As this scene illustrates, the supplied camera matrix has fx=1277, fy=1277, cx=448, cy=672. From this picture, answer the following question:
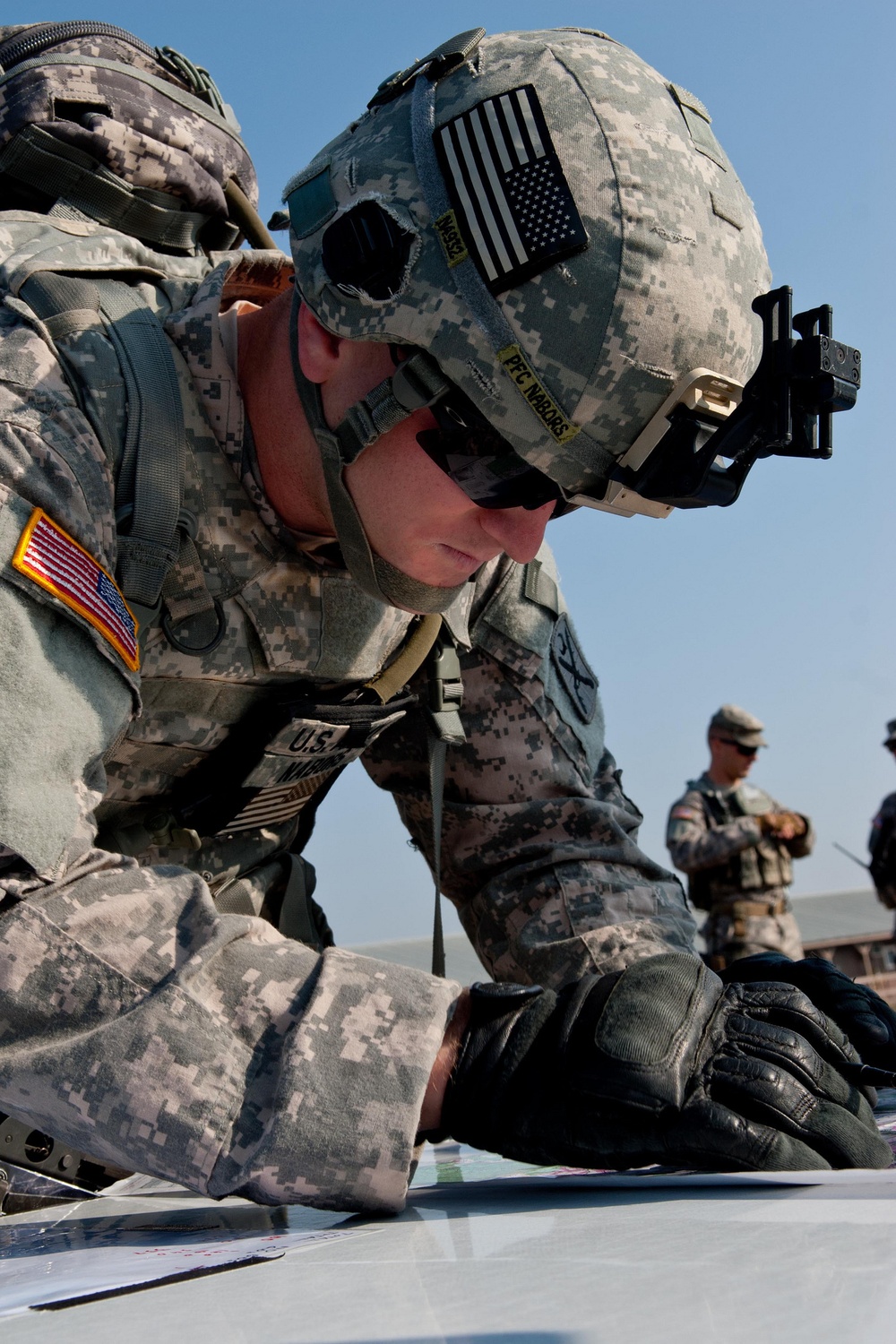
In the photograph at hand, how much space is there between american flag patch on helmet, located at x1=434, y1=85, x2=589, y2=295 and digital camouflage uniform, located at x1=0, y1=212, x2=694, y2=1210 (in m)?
0.52

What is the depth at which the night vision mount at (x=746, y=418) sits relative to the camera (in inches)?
70.7

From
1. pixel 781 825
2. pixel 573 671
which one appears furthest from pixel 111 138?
pixel 781 825

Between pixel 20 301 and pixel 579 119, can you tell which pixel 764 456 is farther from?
pixel 20 301

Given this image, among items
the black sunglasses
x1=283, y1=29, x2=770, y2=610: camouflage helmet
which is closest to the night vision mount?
x1=283, y1=29, x2=770, y2=610: camouflage helmet

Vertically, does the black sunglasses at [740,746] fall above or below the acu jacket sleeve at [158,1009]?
above

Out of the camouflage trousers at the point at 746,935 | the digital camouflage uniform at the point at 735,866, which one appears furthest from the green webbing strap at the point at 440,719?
the camouflage trousers at the point at 746,935

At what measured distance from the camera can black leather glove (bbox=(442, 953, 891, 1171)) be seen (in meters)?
1.39

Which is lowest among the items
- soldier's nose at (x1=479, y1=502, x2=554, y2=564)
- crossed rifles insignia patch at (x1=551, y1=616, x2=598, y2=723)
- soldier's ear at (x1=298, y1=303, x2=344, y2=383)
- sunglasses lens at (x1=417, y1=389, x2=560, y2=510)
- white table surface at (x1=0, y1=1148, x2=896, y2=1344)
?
white table surface at (x1=0, y1=1148, x2=896, y2=1344)

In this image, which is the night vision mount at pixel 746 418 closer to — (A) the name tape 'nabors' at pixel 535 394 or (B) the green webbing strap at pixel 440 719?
(A) the name tape 'nabors' at pixel 535 394

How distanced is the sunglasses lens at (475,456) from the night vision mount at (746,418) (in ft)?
0.45

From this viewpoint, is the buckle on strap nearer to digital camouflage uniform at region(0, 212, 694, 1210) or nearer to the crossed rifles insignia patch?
digital camouflage uniform at region(0, 212, 694, 1210)

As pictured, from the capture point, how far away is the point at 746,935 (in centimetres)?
935

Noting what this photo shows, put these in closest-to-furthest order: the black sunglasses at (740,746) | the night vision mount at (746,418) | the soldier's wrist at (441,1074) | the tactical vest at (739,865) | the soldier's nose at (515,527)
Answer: the soldier's wrist at (441,1074) → the night vision mount at (746,418) → the soldier's nose at (515,527) → the tactical vest at (739,865) → the black sunglasses at (740,746)

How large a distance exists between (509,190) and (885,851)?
30.1ft
